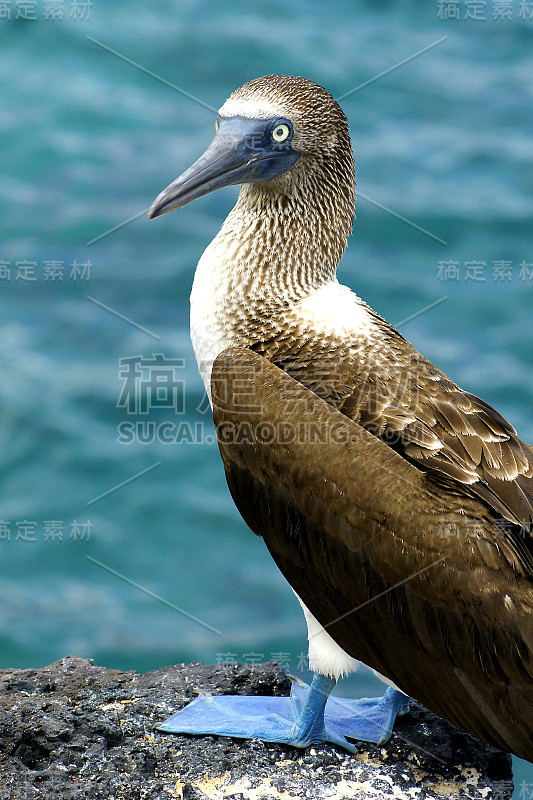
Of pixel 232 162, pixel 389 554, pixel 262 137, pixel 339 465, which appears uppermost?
pixel 262 137

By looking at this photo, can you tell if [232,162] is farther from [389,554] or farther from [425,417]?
[389,554]

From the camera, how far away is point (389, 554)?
4047 mm

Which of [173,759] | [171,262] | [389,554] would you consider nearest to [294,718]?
[173,759]

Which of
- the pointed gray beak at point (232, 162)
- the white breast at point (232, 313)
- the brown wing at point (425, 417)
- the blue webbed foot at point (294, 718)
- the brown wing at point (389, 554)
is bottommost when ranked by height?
the blue webbed foot at point (294, 718)

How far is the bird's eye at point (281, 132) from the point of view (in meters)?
4.78

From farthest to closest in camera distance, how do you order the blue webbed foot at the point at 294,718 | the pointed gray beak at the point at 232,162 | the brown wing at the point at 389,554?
the pointed gray beak at the point at 232,162 < the blue webbed foot at the point at 294,718 < the brown wing at the point at 389,554

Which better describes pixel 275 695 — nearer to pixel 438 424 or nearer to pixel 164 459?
pixel 438 424

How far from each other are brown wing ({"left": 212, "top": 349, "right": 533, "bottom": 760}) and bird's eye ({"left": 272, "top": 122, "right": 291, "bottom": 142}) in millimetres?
1061

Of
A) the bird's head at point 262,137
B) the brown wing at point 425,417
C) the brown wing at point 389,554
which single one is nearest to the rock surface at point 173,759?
the brown wing at point 389,554

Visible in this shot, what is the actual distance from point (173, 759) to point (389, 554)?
1304 mm

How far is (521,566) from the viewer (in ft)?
12.9

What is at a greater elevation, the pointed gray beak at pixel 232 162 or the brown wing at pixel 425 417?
the pointed gray beak at pixel 232 162

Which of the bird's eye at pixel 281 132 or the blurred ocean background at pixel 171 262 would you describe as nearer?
the bird's eye at pixel 281 132

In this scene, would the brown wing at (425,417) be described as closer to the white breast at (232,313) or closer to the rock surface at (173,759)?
the white breast at (232,313)
